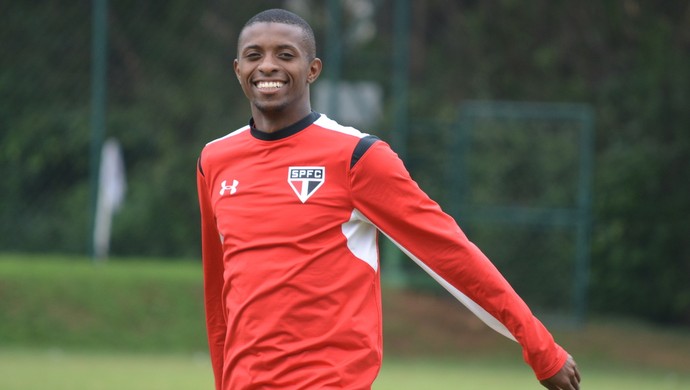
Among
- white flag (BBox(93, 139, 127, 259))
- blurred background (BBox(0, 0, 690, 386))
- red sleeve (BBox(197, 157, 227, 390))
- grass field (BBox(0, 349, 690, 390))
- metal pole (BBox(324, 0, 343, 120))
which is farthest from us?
blurred background (BBox(0, 0, 690, 386))

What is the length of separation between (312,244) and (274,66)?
1.88 ft

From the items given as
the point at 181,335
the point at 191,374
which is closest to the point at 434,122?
the point at 181,335

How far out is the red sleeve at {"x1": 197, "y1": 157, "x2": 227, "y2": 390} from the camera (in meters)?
4.63

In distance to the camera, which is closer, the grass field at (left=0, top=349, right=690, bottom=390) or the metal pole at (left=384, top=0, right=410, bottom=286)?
the grass field at (left=0, top=349, right=690, bottom=390)

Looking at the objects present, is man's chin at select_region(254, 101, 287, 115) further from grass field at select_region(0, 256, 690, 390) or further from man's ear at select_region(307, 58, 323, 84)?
grass field at select_region(0, 256, 690, 390)

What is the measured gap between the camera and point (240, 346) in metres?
4.20

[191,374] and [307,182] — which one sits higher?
[307,182]

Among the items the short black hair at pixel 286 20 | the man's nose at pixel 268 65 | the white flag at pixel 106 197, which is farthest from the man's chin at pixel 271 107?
the white flag at pixel 106 197

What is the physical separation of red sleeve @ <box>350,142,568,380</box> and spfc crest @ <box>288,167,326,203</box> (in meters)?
0.10

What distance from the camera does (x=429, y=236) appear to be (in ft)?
13.9

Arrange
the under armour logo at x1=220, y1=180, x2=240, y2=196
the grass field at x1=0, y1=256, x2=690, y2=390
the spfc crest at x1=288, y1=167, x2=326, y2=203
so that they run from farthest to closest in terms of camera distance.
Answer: the grass field at x1=0, y1=256, x2=690, y2=390
the under armour logo at x1=220, y1=180, x2=240, y2=196
the spfc crest at x1=288, y1=167, x2=326, y2=203

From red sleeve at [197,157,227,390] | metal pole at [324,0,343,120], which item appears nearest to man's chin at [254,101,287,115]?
red sleeve at [197,157,227,390]

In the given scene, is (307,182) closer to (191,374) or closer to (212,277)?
(212,277)

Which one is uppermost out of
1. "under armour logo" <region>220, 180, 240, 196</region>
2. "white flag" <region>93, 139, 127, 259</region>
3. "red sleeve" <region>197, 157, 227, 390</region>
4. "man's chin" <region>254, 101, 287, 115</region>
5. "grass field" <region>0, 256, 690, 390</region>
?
"man's chin" <region>254, 101, 287, 115</region>
